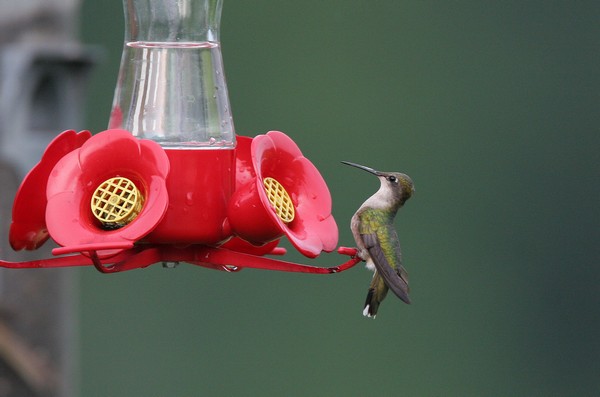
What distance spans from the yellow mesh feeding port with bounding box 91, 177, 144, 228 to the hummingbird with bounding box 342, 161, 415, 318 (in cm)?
99

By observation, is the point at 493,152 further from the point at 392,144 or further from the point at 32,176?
the point at 32,176

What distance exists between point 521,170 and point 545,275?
44.4 inches

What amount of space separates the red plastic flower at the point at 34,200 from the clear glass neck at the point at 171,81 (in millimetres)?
189

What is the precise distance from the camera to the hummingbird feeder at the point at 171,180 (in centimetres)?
A: 310

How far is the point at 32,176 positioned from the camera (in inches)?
127

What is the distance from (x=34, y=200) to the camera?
324cm

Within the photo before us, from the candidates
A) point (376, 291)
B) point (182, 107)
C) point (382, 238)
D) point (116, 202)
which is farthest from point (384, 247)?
point (116, 202)

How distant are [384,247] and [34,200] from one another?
1.28 m

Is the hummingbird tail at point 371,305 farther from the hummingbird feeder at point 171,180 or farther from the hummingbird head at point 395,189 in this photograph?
the hummingbird feeder at point 171,180

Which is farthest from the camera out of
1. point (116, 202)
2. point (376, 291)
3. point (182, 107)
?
point (376, 291)

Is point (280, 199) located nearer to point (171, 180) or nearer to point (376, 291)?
point (171, 180)

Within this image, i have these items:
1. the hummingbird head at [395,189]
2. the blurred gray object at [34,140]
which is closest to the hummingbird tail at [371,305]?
the hummingbird head at [395,189]

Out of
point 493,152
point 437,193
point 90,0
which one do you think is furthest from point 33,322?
point 493,152

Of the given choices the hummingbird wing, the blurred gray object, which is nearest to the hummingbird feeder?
the hummingbird wing
